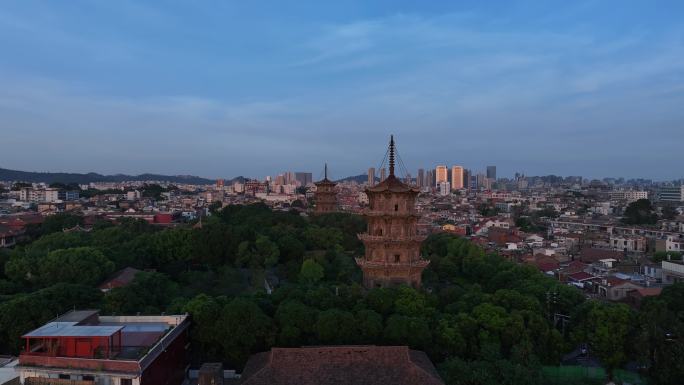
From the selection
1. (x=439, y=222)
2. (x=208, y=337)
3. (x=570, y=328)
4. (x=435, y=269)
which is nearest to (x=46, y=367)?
(x=208, y=337)

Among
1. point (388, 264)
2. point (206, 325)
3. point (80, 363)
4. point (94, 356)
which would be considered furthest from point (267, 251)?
point (80, 363)

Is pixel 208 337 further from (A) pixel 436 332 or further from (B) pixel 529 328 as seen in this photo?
(B) pixel 529 328

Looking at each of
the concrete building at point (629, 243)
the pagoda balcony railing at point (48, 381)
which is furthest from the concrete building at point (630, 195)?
the pagoda balcony railing at point (48, 381)

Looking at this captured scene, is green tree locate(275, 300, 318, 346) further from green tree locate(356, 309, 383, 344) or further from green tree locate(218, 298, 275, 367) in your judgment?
green tree locate(356, 309, 383, 344)

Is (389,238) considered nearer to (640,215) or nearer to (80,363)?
(80,363)

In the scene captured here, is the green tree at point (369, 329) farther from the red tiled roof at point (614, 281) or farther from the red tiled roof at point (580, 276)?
the red tiled roof at point (580, 276)
